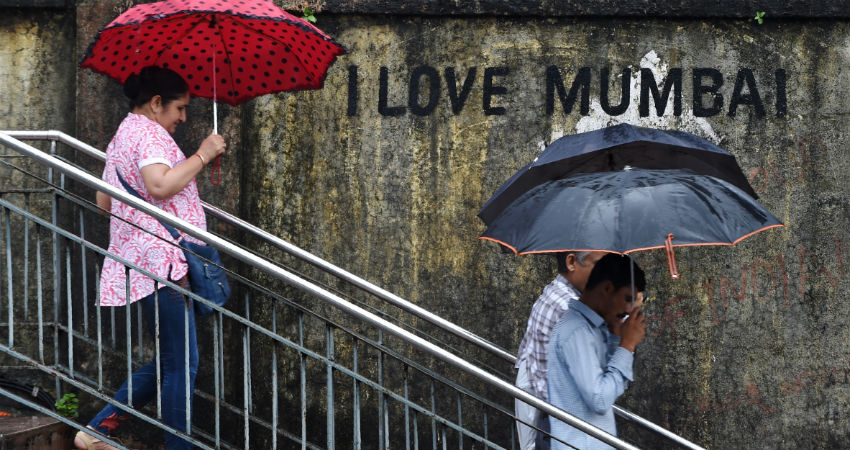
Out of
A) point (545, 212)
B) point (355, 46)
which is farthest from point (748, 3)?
point (545, 212)

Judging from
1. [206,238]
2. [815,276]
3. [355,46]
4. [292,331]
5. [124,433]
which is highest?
[355,46]

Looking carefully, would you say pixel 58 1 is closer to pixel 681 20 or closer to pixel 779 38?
pixel 681 20

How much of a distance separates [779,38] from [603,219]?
11.0ft

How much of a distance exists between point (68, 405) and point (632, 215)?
13.0ft

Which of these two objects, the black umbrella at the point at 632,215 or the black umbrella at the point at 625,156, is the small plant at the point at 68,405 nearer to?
the black umbrella at the point at 625,156

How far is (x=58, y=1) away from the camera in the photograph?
5.55m

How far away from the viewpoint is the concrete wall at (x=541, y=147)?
224 inches

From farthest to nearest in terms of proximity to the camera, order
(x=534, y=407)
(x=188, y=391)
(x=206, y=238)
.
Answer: (x=188, y=391), (x=206, y=238), (x=534, y=407)

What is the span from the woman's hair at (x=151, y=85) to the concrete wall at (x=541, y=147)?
1404 mm

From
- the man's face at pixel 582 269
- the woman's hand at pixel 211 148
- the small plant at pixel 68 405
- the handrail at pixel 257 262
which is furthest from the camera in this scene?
the small plant at pixel 68 405

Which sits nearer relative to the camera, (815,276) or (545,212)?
(545,212)

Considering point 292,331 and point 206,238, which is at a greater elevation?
point 206,238

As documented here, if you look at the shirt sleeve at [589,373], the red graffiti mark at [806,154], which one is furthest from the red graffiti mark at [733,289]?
the shirt sleeve at [589,373]

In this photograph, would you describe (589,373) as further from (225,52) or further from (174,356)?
(225,52)
